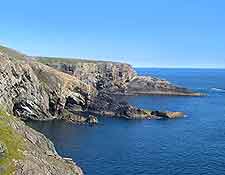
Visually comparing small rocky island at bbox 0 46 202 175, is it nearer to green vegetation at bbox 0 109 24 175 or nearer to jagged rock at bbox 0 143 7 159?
green vegetation at bbox 0 109 24 175

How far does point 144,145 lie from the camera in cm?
12219

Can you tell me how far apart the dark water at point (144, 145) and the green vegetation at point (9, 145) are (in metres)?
29.4

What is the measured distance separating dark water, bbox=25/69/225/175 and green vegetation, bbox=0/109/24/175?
1159 inches

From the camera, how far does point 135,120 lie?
535 feet

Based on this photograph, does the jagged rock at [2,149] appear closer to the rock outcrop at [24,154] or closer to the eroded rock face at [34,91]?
the rock outcrop at [24,154]

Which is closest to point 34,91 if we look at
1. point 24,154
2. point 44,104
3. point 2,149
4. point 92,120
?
point 44,104

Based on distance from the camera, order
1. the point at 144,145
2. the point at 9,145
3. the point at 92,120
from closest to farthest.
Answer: the point at 9,145
the point at 144,145
the point at 92,120

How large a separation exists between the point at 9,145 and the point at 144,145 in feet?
210

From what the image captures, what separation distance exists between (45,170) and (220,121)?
116 meters

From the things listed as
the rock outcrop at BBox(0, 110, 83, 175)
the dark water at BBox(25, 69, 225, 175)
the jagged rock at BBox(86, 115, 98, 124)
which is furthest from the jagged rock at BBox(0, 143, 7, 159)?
the jagged rock at BBox(86, 115, 98, 124)

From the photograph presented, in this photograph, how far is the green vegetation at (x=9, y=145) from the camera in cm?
5839

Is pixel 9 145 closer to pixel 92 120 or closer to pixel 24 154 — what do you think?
pixel 24 154

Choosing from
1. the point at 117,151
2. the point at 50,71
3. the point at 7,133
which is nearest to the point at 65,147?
the point at 117,151

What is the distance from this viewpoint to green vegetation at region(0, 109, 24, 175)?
58391 mm
